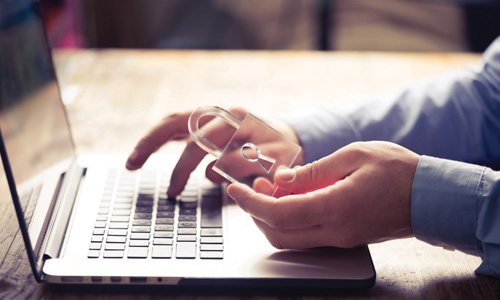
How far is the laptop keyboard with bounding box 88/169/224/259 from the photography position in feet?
1.82

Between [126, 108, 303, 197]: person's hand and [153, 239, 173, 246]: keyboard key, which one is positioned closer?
[153, 239, 173, 246]: keyboard key

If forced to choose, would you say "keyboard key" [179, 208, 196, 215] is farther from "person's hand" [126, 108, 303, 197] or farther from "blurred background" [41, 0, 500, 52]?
"blurred background" [41, 0, 500, 52]

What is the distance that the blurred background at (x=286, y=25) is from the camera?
2359 millimetres

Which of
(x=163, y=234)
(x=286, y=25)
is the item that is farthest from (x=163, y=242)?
(x=286, y=25)

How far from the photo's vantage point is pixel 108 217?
24.2 inches

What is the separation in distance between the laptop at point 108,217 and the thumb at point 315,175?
0.07 metres

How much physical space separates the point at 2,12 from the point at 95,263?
13.4 inches

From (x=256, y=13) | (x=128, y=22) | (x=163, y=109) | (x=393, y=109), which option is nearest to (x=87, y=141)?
(x=163, y=109)

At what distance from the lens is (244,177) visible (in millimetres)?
693

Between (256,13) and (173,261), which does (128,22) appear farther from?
(173,261)

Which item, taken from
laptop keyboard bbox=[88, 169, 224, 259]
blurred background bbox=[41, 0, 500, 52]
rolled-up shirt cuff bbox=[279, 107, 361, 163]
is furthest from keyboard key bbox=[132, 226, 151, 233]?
blurred background bbox=[41, 0, 500, 52]

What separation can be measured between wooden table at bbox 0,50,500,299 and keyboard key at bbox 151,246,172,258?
175 mm

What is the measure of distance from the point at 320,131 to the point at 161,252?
1.09ft

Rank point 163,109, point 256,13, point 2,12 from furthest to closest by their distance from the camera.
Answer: point 256,13, point 163,109, point 2,12
